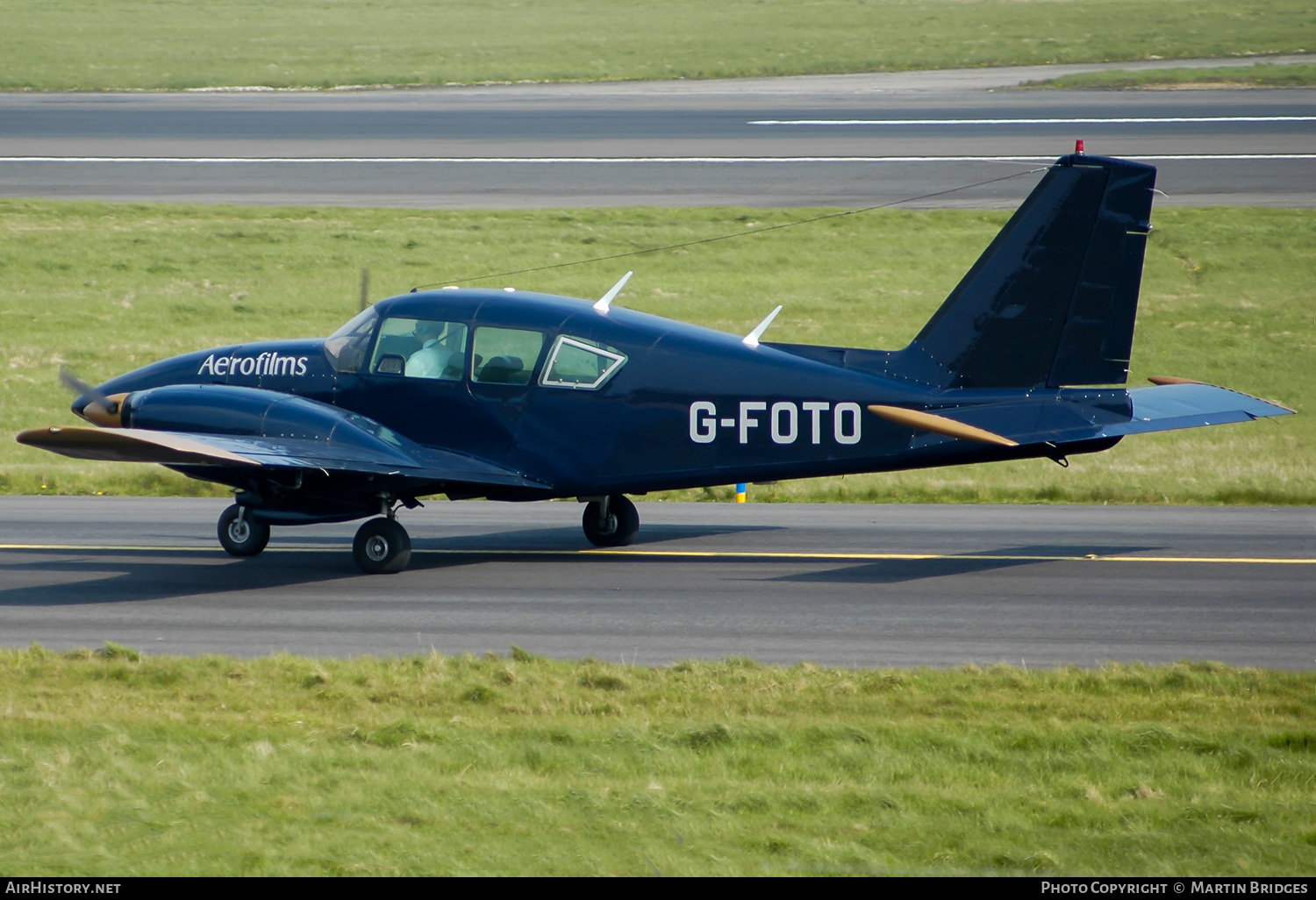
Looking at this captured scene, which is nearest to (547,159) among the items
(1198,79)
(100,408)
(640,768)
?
(1198,79)

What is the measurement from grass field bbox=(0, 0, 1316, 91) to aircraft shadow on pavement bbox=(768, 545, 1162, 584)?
4477 centimetres

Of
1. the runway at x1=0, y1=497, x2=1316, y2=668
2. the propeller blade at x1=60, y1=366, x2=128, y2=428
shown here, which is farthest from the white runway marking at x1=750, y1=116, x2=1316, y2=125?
the propeller blade at x1=60, y1=366, x2=128, y2=428

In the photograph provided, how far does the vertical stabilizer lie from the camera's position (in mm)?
14352

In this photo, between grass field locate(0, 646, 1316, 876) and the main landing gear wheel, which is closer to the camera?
grass field locate(0, 646, 1316, 876)

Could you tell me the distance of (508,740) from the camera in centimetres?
910

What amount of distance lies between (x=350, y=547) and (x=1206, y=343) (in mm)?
19156

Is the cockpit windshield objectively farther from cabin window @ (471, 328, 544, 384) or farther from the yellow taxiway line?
the yellow taxiway line

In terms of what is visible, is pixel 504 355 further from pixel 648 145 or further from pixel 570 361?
pixel 648 145

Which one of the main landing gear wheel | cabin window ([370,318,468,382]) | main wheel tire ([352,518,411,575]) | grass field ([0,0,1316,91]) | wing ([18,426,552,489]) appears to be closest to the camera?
wing ([18,426,552,489])

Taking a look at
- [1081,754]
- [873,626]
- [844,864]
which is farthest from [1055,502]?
[844,864]

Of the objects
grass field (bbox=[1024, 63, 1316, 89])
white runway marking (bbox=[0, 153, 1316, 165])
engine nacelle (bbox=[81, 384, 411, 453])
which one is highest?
grass field (bbox=[1024, 63, 1316, 89])

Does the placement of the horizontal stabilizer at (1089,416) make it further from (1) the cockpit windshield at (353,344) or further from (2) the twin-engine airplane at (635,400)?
(1) the cockpit windshield at (353,344)

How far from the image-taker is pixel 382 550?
595 inches

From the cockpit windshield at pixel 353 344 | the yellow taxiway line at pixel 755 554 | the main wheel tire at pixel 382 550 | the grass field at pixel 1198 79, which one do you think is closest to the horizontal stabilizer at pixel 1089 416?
the yellow taxiway line at pixel 755 554
